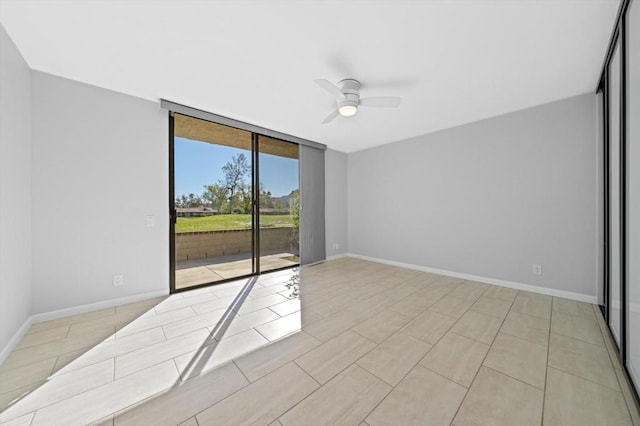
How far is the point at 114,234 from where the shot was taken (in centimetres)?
269

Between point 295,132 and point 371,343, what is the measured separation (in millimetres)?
3382

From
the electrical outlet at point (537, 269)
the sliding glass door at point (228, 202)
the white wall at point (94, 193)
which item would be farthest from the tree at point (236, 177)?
the electrical outlet at point (537, 269)

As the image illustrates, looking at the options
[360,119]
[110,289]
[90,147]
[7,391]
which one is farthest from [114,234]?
[360,119]

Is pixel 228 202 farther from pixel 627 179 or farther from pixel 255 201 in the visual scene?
pixel 627 179

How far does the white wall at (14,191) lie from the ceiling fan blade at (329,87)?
238 centimetres

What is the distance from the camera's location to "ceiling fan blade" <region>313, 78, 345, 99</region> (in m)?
2.16

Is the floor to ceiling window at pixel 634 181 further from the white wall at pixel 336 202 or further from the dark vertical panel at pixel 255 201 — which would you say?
the white wall at pixel 336 202

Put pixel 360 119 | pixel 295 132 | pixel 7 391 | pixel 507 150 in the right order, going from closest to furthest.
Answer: pixel 7 391 < pixel 507 150 < pixel 360 119 < pixel 295 132

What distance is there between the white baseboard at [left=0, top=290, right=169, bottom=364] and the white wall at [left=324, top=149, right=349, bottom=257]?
3116 millimetres

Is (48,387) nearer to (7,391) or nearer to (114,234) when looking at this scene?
(7,391)

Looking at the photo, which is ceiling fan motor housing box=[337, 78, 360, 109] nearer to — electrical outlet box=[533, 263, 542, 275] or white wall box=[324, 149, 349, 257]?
white wall box=[324, 149, 349, 257]

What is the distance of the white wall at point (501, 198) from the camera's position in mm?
2801

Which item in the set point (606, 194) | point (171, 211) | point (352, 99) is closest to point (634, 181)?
point (606, 194)

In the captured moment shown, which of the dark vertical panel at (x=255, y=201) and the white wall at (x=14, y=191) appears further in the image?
the dark vertical panel at (x=255, y=201)
